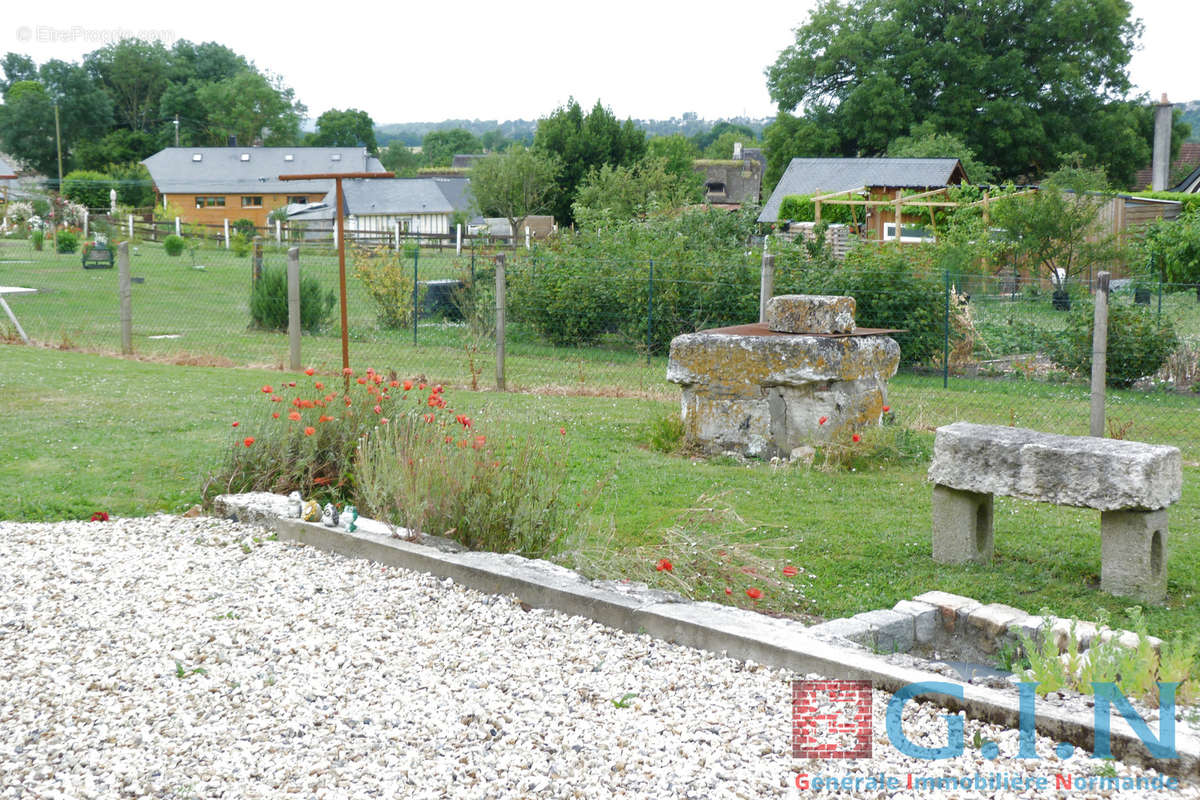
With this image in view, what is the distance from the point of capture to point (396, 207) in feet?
208

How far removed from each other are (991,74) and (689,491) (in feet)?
165

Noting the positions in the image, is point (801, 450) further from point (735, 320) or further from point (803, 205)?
point (803, 205)

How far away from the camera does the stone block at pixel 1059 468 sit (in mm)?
5461

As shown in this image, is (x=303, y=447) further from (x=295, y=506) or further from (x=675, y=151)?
(x=675, y=151)

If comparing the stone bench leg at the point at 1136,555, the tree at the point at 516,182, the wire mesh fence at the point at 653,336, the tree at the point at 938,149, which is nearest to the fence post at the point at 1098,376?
the wire mesh fence at the point at 653,336

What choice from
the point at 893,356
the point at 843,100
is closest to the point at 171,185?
the point at 843,100

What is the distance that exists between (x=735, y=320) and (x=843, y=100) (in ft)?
140

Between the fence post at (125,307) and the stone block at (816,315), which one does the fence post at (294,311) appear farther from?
the stone block at (816,315)

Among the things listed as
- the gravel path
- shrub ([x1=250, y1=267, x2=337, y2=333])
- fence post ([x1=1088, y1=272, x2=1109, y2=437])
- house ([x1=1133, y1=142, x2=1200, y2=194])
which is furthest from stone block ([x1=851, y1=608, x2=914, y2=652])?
house ([x1=1133, y1=142, x2=1200, y2=194])

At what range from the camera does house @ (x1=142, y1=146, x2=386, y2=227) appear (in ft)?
212

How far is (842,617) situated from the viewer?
5281 mm

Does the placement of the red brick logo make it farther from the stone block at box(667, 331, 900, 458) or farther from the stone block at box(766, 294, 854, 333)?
the stone block at box(766, 294, 854, 333)

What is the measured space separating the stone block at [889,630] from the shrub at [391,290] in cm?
1432

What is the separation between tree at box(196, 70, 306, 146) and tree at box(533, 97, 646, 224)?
4305 cm
